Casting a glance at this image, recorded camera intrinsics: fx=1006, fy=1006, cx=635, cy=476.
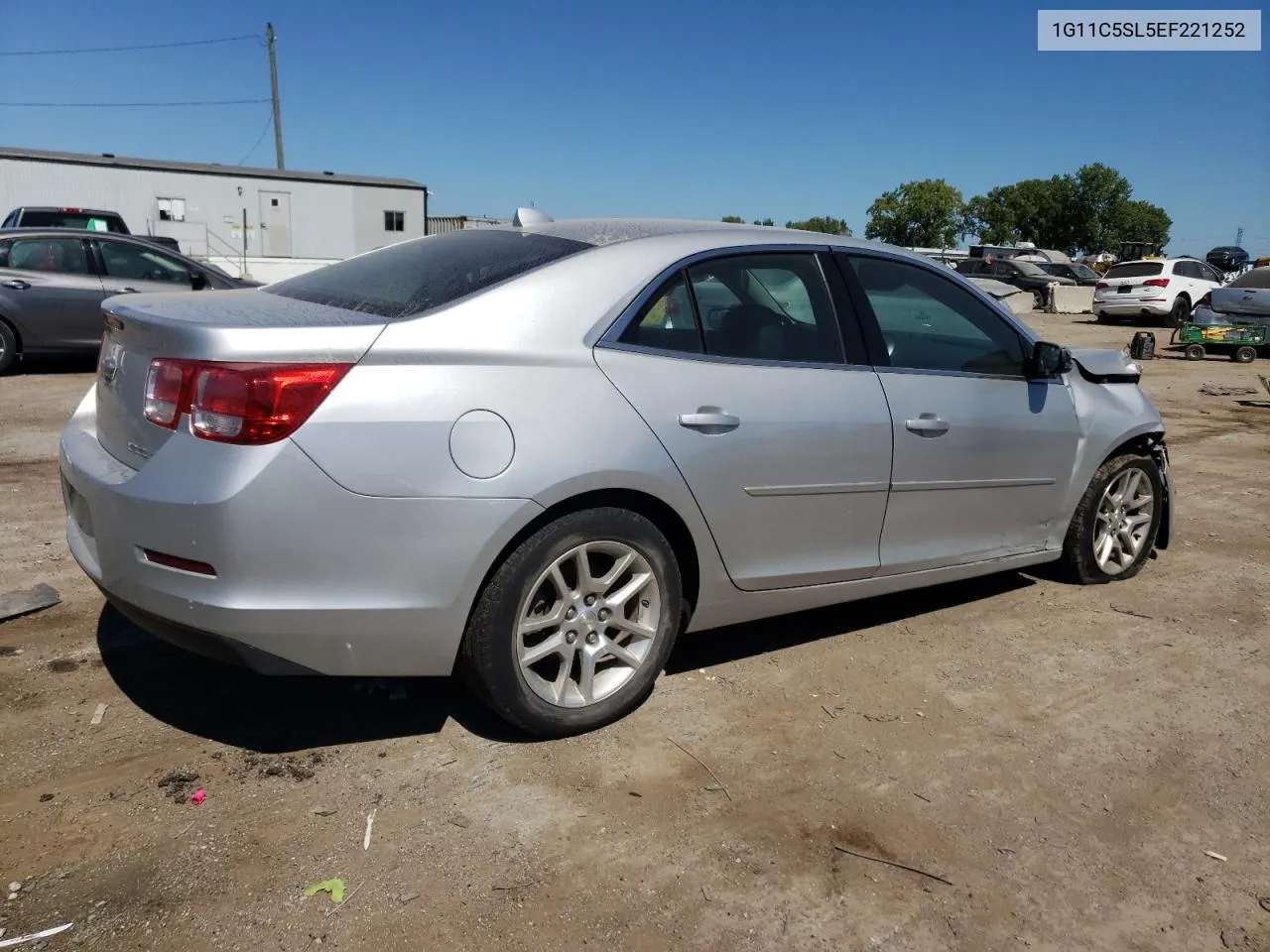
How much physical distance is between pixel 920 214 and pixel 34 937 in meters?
76.6

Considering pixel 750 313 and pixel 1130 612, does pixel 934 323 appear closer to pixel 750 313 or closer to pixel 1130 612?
pixel 750 313

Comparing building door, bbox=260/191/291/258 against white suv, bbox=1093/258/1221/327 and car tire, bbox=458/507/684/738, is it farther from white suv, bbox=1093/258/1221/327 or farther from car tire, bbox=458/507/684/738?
car tire, bbox=458/507/684/738

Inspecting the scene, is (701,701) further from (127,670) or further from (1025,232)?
(1025,232)

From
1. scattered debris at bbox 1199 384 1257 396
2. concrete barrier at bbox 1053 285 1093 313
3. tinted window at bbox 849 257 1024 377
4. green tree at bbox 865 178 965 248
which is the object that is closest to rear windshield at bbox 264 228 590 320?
tinted window at bbox 849 257 1024 377

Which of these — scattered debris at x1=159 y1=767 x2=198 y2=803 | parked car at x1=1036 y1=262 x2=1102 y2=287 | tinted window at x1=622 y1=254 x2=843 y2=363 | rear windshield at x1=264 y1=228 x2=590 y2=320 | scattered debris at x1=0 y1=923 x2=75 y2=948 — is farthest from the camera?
parked car at x1=1036 y1=262 x2=1102 y2=287

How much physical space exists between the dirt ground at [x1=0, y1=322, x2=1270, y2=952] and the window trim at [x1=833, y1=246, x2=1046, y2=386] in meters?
1.12

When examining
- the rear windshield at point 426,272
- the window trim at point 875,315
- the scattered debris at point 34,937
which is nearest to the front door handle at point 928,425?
the window trim at point 875,315

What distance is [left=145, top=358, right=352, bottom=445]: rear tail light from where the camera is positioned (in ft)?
8.56

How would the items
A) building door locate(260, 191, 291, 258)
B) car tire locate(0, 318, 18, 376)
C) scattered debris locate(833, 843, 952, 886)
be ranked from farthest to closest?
building door locate(260, 191, 291, 258) → car tire locate(0, 318, 18, 376) → scattered debris locate(833, 843, 952, 886)

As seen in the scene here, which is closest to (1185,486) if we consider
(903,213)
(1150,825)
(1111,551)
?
(1111,551)

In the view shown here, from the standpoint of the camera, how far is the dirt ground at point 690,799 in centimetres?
239

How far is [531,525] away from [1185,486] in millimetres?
6194

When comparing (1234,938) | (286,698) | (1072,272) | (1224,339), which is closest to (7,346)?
(286,698)

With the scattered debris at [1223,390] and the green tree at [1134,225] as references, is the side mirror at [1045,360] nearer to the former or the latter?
the scattered debris at [1223,390]
